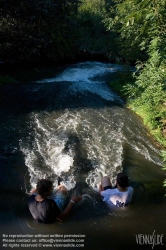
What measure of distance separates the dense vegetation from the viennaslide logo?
158 inches

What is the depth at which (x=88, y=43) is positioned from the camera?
24.8 meters

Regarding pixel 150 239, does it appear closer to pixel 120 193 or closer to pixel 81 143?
pixel 120 193

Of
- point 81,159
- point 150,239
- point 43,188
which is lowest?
point 150,239

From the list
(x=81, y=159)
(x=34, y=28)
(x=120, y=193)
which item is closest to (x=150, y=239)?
(x=120, y=193)

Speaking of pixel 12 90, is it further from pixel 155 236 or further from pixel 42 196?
pixel 155 236

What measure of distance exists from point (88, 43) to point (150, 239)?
23.7 meters

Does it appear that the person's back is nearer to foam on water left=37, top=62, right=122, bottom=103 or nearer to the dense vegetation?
the dense vegetation

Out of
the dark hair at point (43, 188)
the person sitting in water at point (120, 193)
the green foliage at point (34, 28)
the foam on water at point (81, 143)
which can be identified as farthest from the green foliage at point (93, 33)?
the dark hair at point (43, 188)

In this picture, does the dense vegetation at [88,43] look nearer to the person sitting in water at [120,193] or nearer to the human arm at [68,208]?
the person sitting in water at [120,193]

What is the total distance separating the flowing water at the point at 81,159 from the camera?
15.1 ft

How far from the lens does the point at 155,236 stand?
4496 millimetres

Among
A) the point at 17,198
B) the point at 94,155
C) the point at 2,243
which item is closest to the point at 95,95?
the point at 94,155

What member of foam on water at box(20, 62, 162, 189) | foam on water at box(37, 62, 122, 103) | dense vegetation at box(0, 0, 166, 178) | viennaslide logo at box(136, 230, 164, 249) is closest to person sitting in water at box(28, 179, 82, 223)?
foam on water at box(20, 62, 162, 189)

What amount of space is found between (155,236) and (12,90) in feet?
36.2
